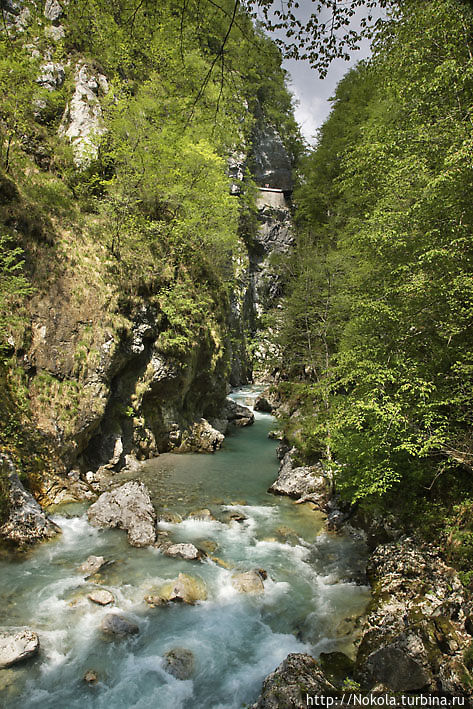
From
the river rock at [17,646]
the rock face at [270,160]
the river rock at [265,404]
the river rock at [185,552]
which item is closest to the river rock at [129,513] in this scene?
the river rock at [185,552]

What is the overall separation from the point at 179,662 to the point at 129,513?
3.99 meters

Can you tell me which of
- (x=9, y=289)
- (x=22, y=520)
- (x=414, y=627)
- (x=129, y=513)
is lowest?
(x=129, y=513)

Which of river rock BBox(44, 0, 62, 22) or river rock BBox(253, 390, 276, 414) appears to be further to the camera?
river rock BBox(253, 390, 276, 414)

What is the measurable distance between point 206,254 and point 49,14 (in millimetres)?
15342

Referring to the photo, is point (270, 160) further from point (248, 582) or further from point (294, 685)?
point (294, 685)

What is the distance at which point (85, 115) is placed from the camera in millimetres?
17188

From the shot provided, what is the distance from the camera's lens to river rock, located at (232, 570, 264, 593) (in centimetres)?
709

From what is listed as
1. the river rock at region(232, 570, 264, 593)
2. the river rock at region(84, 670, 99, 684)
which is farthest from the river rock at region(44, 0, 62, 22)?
the river rock at region(84, 670, 99, 684)

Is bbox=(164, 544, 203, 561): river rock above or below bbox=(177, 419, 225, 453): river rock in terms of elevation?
below

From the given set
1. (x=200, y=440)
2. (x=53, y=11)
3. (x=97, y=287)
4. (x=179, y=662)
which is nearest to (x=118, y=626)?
(x=179, y=662)

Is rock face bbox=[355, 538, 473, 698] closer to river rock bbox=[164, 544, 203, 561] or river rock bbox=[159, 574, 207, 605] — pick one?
river rock bbox=[159, 574, 207, 605]

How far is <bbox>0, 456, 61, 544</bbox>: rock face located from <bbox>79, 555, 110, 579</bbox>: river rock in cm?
126

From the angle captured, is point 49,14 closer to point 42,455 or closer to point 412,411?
point 42,455

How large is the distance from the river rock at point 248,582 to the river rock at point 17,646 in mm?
3509
